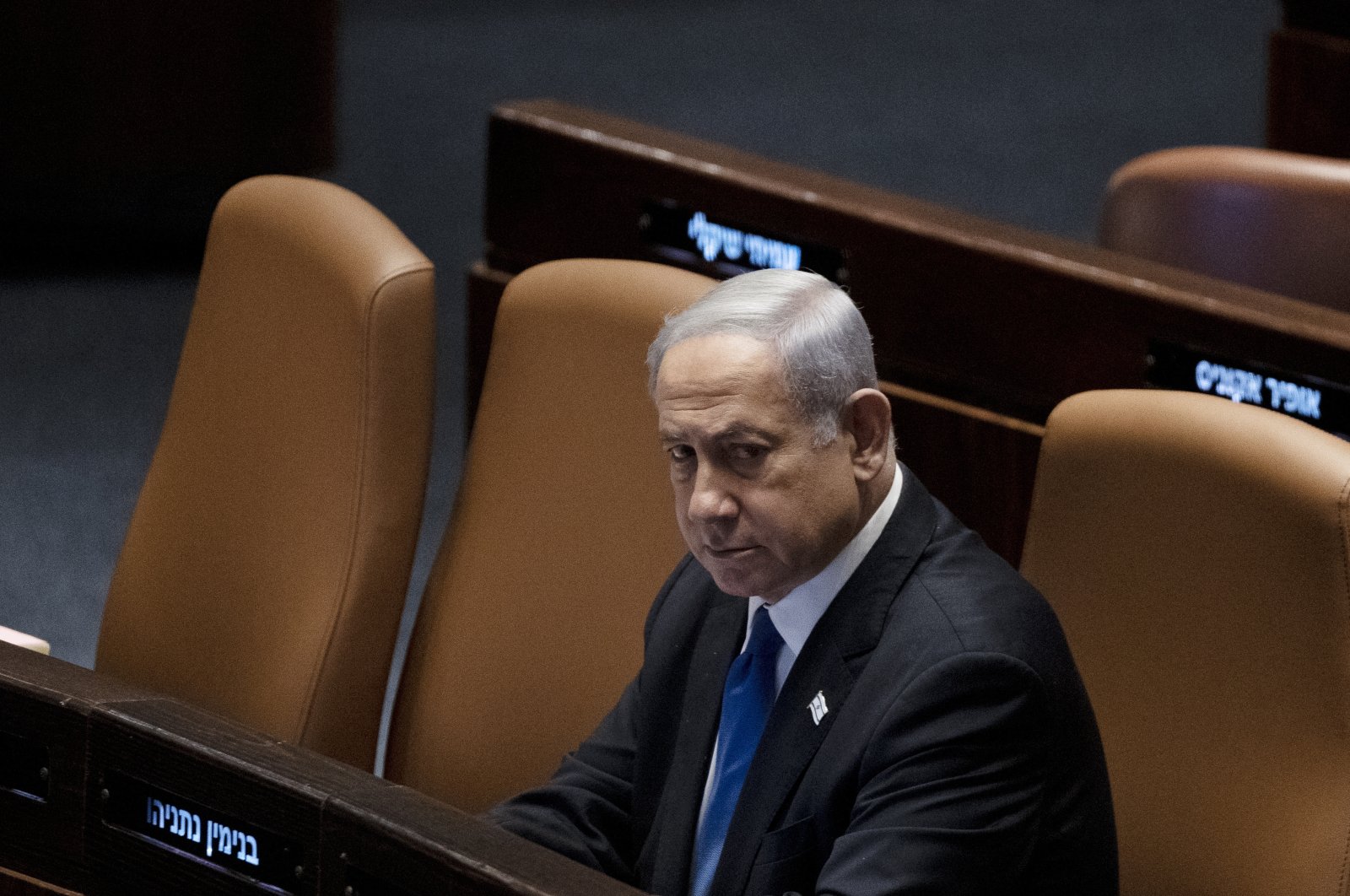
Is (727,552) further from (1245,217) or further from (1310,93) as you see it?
(1310,93)

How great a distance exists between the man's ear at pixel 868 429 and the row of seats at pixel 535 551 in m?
0.31

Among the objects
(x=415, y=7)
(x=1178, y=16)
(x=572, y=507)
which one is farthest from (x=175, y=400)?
(x=1178, y=16)

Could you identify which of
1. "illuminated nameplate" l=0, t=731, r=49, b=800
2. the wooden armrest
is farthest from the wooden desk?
the wooden armrest

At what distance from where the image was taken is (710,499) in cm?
154

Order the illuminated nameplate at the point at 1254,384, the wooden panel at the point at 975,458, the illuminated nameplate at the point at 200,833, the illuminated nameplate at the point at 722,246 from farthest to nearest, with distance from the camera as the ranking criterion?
1. the illuminated nameplate at the point at 722,246
2. the wooden panel at the point at 975,458
3. the illuminated nameplate at the point at 1254,384
4. the illuminated nameplate at the point at 200,833

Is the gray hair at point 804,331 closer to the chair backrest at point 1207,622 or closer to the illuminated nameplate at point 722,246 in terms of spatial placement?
the chair backrest at point 1207,622

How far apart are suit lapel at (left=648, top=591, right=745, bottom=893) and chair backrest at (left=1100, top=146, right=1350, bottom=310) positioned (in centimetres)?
147

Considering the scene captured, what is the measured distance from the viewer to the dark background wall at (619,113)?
391 centimetres

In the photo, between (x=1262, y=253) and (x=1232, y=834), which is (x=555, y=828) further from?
(x=1262, y=253)

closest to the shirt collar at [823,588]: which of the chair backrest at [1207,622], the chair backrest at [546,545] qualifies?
the chair backrest at [1207,622]

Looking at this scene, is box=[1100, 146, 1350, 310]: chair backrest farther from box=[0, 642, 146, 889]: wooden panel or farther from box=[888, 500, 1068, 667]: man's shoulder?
box=[0, 642, 146, 889]: wooden panel

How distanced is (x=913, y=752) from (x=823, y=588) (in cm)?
18

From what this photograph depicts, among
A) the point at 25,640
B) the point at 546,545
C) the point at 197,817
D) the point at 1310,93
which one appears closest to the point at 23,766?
the point at 197,817

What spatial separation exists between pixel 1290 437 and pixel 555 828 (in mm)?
688
